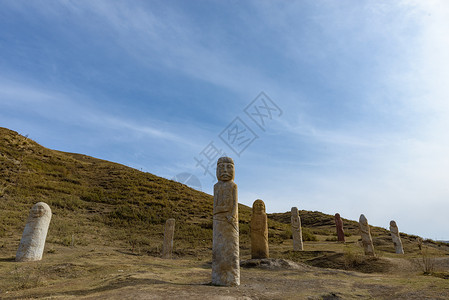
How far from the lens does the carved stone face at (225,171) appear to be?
7211mm

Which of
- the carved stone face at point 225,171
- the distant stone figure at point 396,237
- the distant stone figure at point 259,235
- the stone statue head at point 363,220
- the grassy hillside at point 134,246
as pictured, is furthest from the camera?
the distant stone figure at point 396,237

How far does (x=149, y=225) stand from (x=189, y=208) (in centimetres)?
626

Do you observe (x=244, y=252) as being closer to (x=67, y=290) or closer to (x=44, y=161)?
(x=67, y=290)

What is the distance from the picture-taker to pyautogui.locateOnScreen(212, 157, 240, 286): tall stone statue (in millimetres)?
6387

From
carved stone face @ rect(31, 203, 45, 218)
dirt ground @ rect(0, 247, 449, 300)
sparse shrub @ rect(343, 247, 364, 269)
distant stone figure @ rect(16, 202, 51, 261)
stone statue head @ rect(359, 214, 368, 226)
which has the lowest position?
dirt ground @ rect(0, 247, 449, 300)

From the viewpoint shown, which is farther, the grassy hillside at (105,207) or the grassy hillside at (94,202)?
the grassy hillside at (94,202)

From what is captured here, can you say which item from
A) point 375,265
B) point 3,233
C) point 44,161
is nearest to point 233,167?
point 375,265

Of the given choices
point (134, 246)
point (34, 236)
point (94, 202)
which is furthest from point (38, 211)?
point (94, 202)

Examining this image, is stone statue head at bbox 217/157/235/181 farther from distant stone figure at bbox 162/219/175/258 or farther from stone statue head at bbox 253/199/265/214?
distant stone figure at bbox 162/219/175/258

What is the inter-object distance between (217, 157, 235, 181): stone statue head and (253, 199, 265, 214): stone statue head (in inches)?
249

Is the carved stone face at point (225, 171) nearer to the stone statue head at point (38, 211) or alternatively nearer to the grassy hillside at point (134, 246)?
the grassy hillside at point (134, 246)

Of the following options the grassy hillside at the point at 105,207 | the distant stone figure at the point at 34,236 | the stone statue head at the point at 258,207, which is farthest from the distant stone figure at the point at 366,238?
the distant stone figure at the point at 34,236

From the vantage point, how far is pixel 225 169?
7.22 meters

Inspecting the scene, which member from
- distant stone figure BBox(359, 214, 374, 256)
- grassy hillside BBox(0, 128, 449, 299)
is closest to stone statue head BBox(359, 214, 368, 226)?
distant stone figure BBox(359, 214, 374, 256)
